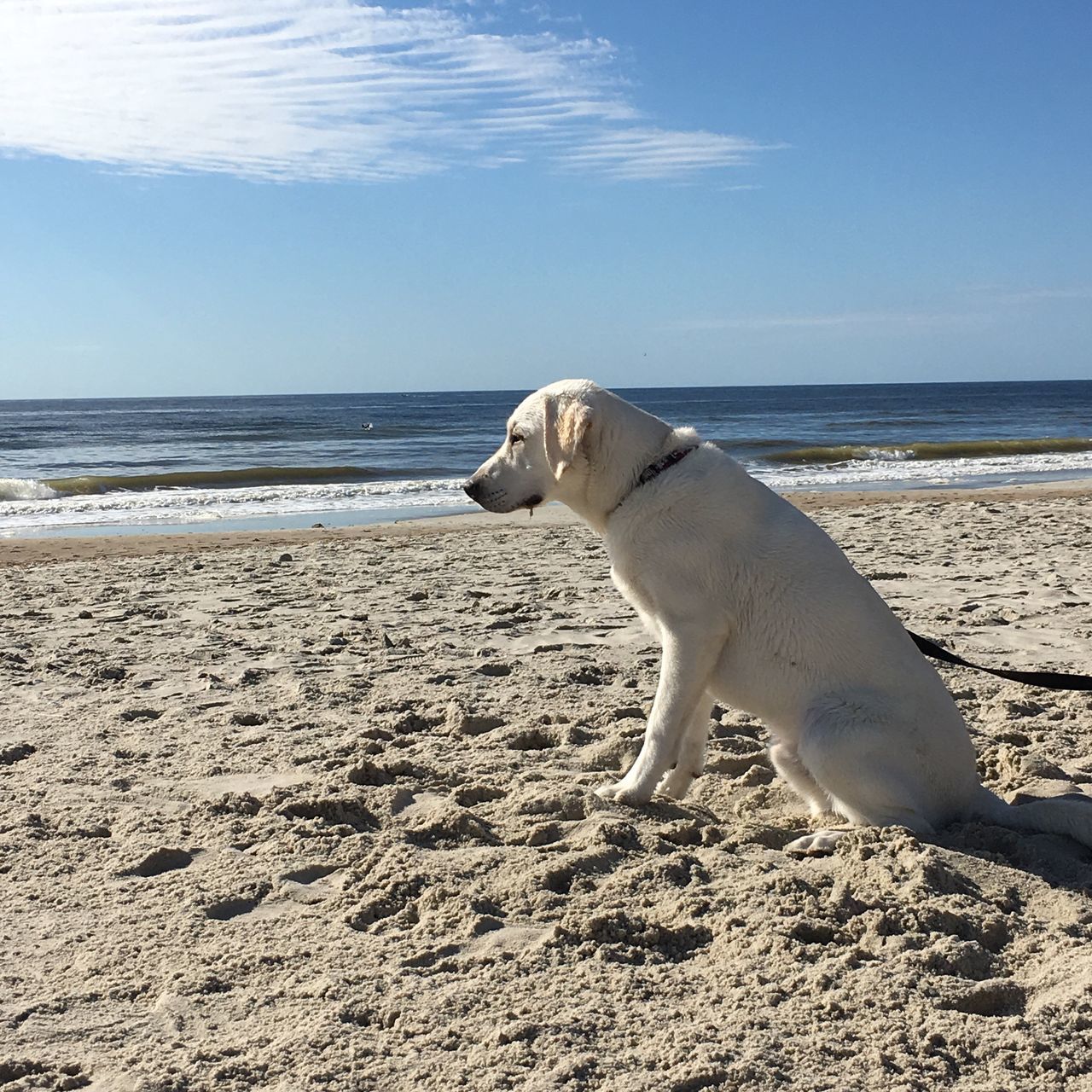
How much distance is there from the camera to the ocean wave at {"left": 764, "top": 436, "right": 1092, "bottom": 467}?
2730cm

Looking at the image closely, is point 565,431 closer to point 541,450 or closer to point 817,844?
point 541,450

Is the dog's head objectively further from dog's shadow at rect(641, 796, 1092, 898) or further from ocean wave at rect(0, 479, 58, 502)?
ocean wave at rect(0, 479, 58, 502)

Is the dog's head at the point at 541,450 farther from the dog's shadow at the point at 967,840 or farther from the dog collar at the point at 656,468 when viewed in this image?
the dog's shadow at the point at 967,840

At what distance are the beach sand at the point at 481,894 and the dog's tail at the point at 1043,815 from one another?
0.38 feet

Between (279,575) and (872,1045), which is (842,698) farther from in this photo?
(279,575)

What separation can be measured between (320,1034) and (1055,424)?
1719 inches

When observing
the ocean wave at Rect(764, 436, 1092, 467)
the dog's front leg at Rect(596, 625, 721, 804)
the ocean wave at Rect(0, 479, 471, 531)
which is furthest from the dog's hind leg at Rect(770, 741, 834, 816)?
the ocean wave at Rect(764, 436, 1092, 467)

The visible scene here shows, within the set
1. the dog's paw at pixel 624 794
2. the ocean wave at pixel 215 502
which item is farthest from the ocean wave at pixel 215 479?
the dog's paw at pixel 624 794

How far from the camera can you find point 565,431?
380 cm

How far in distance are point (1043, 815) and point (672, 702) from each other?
50.1 inches

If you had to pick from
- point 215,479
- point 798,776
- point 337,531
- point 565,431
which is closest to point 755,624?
point 798,776

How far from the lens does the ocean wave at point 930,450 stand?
27.3 metres

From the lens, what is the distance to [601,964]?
109 inches

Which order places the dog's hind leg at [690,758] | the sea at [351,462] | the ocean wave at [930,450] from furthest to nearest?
the ocean wave at [930,450] < the sea at [351,462] < the dog's hind leg at [690,758]
